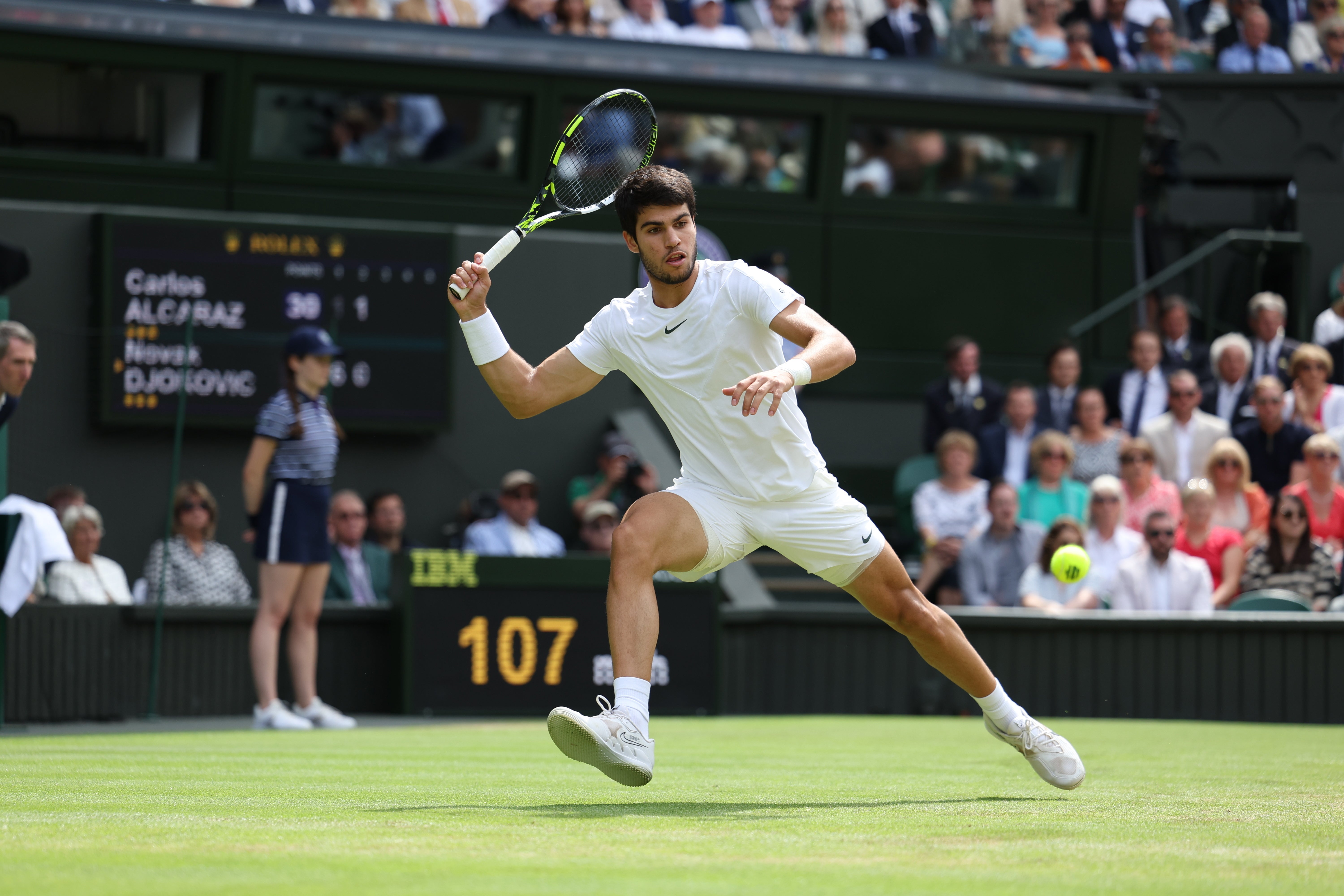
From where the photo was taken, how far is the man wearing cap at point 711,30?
51.6ft

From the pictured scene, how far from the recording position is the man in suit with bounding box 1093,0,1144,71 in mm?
16828

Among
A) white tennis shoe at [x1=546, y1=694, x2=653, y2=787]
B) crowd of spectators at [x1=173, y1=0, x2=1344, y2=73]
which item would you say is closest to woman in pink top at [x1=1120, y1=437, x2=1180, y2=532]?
crowd of spectators at [x1=173, y1=0, x2=1344, y2=73]

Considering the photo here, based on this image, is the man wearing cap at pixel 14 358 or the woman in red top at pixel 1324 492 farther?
the woman in red top at pixel 1324 492

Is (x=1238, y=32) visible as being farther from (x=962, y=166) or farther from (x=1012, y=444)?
(x=1012, y=444)

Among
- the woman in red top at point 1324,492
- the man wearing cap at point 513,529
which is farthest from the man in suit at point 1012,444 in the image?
the man wearing cap at point 513,529

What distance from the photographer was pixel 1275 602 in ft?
36.8

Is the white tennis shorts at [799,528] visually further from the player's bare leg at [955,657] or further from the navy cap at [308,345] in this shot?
the navy cap at [308,345]

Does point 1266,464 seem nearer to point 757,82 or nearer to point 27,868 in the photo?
point 757,82

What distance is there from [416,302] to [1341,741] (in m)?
7.11

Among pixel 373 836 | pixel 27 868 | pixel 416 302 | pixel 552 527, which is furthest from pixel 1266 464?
pixel 27 868

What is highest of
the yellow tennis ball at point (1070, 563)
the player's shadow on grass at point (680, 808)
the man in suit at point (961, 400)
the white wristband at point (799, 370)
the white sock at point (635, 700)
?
the man in suit at point (961, 400)

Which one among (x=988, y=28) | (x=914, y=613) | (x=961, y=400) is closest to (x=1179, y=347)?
(x=961, y=400)

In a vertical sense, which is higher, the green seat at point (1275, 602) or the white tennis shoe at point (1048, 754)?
the green seat at point (1275, 602)

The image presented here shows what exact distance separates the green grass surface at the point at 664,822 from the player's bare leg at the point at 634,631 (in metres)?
0.15
